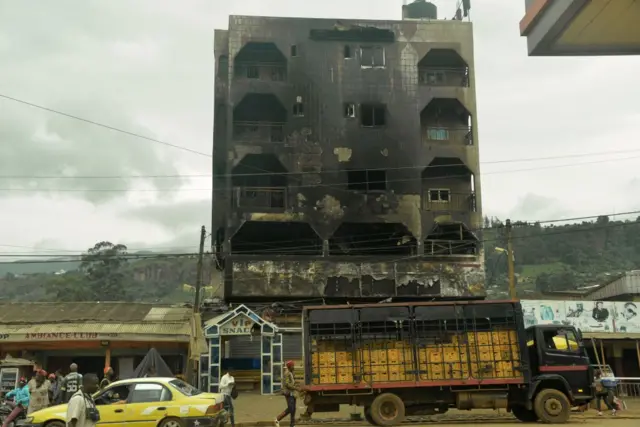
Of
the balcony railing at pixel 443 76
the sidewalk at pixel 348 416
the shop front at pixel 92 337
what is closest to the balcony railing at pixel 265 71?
the balcony railing at pixel 443 76

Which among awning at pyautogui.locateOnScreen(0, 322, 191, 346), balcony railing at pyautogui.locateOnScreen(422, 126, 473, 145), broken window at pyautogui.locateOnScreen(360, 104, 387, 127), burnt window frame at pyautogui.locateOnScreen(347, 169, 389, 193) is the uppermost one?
broken window at pyautogui.locateOnScreen(360, 104, 387, 127)

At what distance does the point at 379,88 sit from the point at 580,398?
3028cm

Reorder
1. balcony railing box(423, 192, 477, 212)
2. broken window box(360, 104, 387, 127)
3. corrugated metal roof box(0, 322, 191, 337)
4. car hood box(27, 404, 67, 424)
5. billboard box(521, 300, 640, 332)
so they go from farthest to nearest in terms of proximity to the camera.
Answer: broken window box(360, 104, 387, 127) < balcony railing box(423, 192, 477, 212) < billboard box(521, 300, 640, 332) < corrugated metal roof box(0, 322, 191, 337) < car hood box(27, 404, 67, 424)

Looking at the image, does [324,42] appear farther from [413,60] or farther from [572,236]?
[572,236]

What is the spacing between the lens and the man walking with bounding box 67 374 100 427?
26.3ft

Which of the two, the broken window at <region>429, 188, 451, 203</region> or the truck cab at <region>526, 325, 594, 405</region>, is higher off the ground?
the broken window at <region>429, 188, 451, 203</region>

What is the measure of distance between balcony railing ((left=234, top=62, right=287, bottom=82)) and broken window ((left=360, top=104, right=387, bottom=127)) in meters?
6.24

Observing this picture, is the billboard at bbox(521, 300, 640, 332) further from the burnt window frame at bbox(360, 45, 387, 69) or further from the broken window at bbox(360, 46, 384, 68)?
the broken window at bbox(360, 46, 384, 68)

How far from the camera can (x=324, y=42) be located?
42.7 meters

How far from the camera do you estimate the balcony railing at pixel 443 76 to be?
43219 millimetres

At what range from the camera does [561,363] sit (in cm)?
1605

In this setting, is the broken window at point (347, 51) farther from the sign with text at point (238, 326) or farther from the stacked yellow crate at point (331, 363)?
the stacked yellow crate at point (331, 363)

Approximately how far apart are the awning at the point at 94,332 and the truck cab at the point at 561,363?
14938 millimetres

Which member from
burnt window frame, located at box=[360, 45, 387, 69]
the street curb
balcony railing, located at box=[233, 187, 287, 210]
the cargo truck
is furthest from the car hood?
burnt window frame, located at box=[360, 45, 387, 69]
